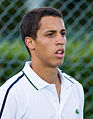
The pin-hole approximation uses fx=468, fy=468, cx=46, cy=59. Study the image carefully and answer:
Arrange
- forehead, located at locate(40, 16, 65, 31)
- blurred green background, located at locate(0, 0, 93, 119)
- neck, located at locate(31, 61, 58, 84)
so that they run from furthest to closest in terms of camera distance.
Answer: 1. blurred green background, located at locate(0, 0, 93, 119)
2. neck, located at locate(31, 61, 58, 84)
3. forehead, located at locate(40, 16, 65, 31)

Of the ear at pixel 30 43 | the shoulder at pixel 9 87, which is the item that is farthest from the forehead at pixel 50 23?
the shoulder at pixel 9 87

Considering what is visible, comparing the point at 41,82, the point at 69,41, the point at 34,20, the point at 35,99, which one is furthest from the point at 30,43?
the point at 69,41

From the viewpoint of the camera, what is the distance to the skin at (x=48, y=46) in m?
3.03

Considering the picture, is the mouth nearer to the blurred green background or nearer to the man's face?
the man's face

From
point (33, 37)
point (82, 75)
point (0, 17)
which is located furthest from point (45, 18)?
point (82, 75)

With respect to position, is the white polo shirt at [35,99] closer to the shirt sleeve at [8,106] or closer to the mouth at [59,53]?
the shirt sleeve at [8,106]

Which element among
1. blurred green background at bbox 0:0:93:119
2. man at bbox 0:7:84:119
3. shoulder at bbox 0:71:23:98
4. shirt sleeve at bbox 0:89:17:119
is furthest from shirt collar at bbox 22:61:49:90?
blurred green background at bbox 0:0:93:119

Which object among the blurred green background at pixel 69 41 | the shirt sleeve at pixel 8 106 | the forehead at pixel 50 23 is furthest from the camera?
the blurred green background at pixel 69 41

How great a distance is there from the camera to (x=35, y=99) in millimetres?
3045

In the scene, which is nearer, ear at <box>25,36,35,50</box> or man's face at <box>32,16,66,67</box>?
man's face at <box>32,16,66,67</box>

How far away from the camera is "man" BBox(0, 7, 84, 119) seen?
9.77ft

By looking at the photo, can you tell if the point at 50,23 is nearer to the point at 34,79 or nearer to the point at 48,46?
the point at 48,46

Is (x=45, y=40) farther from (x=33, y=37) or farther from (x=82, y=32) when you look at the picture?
(x=82, y=32)

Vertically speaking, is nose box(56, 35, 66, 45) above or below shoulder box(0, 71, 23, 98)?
above
